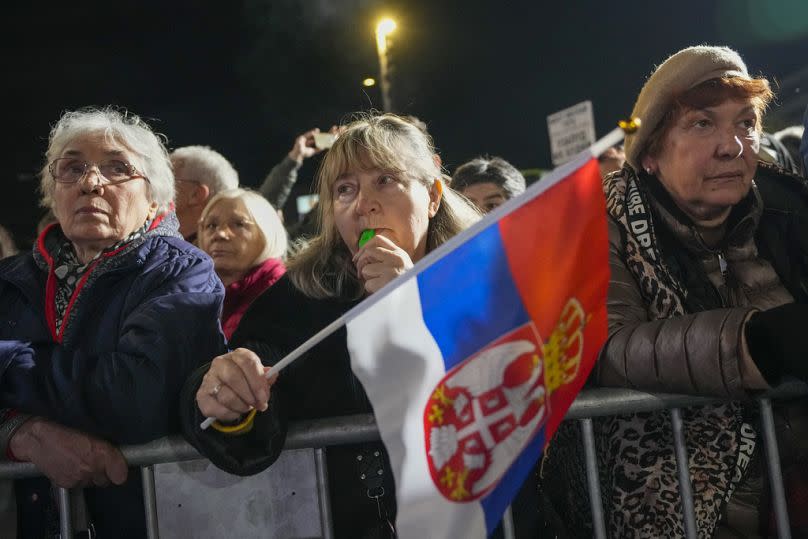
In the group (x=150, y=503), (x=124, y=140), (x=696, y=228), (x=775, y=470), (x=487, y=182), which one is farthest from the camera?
(x=487, y=182)

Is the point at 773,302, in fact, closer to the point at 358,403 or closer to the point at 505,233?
→ the point at 505,233

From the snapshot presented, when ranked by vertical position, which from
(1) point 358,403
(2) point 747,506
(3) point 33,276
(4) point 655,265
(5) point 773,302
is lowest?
(2) point 747,506

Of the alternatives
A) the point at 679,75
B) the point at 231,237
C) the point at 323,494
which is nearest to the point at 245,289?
the point at 231,237

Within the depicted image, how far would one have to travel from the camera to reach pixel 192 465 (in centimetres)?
227

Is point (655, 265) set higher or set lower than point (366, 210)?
lower

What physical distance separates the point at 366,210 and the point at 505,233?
3.34ft

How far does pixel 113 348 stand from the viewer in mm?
2494

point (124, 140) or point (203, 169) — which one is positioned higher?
point (203, 169)

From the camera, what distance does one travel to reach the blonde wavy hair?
2.67 meters

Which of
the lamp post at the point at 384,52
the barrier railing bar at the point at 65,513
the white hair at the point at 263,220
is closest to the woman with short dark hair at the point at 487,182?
the white hair at the point at 263,220

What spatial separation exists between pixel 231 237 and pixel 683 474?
2802 mm

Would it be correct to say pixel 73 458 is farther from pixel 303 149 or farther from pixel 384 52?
pixel 384 52

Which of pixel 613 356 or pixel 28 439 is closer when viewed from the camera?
pixel 613 356

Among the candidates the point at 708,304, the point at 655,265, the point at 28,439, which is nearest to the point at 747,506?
the point at 708,304
